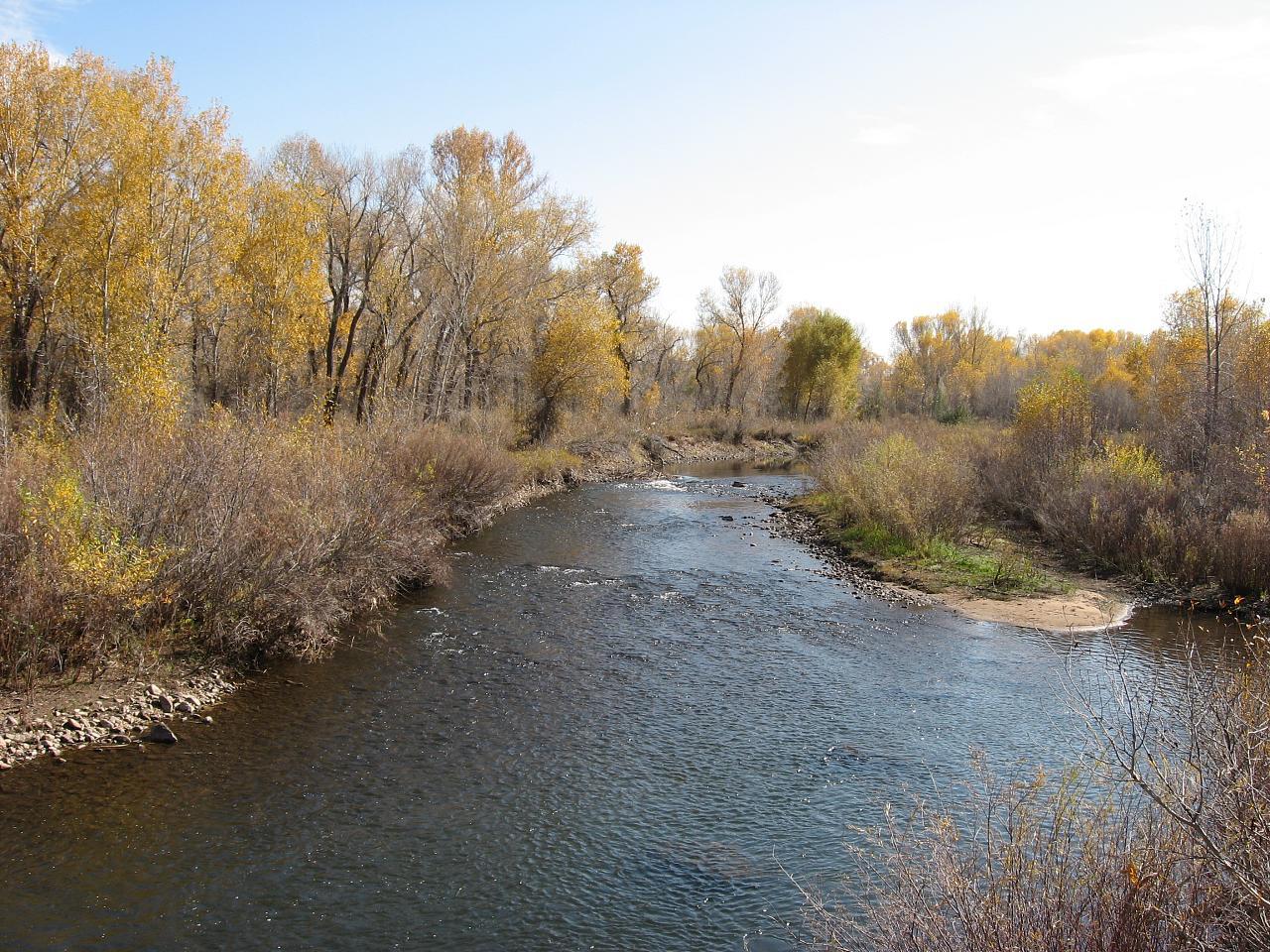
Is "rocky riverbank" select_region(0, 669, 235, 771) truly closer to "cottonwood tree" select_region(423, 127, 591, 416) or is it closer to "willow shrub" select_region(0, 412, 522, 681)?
"willow shrub" select_region(0, 412, 522, 681)

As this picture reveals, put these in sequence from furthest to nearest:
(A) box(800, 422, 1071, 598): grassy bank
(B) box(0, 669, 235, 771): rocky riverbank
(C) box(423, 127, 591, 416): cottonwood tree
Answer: (C) box(423, 127, 591, 416): cottonwood tree < (A) box(800, 422, 1071, 598): grassy bank < (B) box(0, 669, 235, 771): rocky riverbank

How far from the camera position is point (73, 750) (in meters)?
8.45

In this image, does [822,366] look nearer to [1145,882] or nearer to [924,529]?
[924,529]

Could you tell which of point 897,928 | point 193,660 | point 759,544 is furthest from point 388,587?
point 897,928

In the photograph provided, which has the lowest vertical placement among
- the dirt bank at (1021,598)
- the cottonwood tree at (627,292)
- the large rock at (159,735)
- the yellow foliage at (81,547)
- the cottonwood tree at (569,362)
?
the large rock at (159,735)

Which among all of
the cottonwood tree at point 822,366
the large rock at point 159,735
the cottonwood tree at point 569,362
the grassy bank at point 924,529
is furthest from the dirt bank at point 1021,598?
the cottonwood tree at point 822,366

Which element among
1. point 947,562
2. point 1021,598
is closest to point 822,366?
point 947,562

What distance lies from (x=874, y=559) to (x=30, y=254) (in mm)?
22851

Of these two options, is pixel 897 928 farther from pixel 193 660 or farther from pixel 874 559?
pixel 874 559

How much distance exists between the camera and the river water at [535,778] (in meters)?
6.35

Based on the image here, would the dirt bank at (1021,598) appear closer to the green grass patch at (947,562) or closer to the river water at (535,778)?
the green grass patch at (947,562)

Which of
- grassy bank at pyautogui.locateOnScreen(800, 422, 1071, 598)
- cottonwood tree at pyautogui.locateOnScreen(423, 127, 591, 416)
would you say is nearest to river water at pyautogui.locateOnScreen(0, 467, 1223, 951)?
grassy bank at pyautogui.locateOnScreen(800, 422, 1071, 598)

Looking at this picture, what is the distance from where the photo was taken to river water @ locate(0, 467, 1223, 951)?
6.35 meters

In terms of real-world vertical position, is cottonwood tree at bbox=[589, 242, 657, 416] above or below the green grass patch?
above
